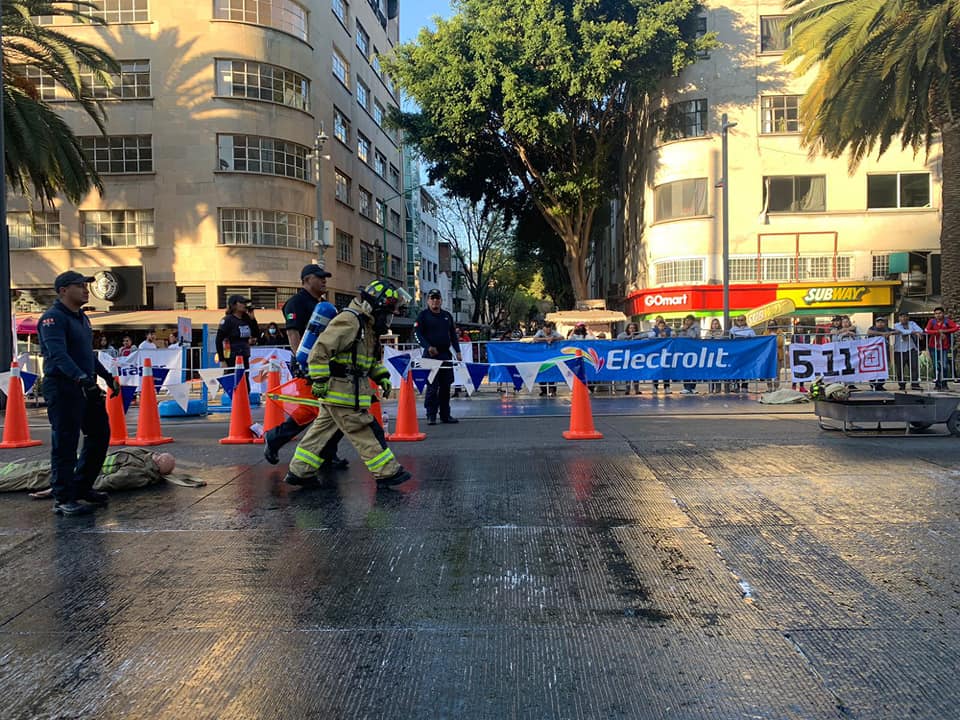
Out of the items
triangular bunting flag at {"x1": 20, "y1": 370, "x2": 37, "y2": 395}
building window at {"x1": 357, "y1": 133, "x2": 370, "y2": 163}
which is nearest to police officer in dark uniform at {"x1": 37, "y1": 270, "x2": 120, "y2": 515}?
triangular bunting flag at {"x1": 20, "y1": 370, "x2": 37, "y2": 395}

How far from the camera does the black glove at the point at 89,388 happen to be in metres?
5.30

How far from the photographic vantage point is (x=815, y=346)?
504 inches

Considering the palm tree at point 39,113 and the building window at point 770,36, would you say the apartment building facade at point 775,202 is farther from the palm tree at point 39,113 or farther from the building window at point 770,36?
the palm tree at point 39,113

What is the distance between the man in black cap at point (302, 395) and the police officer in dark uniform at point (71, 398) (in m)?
1.45

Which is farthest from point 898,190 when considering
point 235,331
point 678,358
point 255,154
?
point 235,331

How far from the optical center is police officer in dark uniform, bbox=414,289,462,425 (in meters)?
10.0

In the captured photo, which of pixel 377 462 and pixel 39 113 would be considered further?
pixel 39 113

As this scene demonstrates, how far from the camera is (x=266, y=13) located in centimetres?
2891

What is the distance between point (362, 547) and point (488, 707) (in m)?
2.04

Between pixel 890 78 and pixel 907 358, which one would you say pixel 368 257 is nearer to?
pixel 890 78

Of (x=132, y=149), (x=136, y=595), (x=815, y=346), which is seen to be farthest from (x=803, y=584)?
(x=132, y=149)

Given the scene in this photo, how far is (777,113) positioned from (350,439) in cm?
2794

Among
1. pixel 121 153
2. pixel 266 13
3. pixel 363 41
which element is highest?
pixel 363 41

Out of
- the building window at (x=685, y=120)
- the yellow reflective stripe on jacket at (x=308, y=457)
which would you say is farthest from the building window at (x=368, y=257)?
the yellow reflective stripe on jacket at (x=308, y=457)
